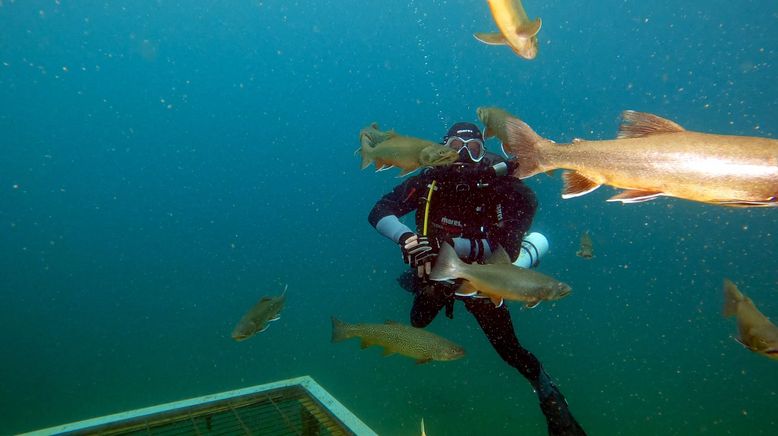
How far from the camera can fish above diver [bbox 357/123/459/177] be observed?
297 cm

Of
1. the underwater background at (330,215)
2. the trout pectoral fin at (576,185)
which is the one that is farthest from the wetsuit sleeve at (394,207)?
the underwater background at (330,215)

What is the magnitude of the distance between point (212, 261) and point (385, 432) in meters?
34.3

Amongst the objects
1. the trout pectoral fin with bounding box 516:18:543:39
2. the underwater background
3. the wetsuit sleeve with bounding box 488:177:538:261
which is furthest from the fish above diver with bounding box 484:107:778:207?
the underwater background

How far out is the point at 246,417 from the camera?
483 centimetres

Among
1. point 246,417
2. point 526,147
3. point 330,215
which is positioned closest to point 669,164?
point 526,147

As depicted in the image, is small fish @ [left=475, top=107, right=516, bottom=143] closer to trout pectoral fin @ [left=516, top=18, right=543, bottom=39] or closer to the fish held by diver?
trout pectoral fin @ [left=516, top=18, right=543, bottom=39]

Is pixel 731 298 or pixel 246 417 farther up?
pixel 731 298

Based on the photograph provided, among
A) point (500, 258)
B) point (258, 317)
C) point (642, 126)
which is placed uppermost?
point (642, 126)

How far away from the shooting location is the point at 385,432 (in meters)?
13.6

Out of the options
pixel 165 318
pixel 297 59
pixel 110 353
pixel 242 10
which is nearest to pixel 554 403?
pixel 165 318

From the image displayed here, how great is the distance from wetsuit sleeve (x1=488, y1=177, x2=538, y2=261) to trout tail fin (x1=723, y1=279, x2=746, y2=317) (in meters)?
2.13

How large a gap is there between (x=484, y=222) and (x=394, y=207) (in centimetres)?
134

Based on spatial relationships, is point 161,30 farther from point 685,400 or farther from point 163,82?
point 685,400

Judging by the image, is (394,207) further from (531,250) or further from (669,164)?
(669,164)
